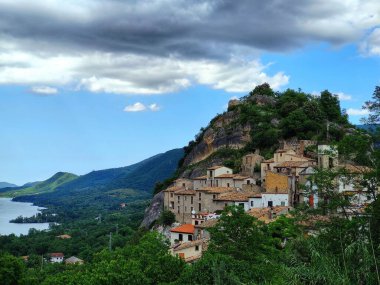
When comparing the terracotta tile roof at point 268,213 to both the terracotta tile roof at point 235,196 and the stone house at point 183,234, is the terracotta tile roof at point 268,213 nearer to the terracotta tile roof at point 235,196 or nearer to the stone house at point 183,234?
the terracotta tile roof at point 235,196

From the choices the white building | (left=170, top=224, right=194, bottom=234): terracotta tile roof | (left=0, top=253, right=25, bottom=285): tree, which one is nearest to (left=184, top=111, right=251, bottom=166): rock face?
the white building

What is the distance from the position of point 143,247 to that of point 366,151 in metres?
16.2

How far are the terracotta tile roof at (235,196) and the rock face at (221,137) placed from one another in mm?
22346

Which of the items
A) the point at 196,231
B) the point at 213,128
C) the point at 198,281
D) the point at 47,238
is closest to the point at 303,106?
the point at 213,128

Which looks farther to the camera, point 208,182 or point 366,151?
point 208,182

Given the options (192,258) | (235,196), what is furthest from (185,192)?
(192,258)

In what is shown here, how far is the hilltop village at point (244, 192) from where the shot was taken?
168 ft

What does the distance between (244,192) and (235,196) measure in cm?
253

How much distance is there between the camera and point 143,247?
34.0 metres

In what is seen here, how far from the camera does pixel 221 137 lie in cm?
8862

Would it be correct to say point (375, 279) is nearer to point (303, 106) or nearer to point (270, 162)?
point (270, 162)

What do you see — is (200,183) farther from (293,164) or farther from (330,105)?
(330,105)

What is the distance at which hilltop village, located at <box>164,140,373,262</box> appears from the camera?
51.3m

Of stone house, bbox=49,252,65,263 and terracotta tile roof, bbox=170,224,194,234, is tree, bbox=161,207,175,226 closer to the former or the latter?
terracotta tile roof, bbox=170,224,194,234
